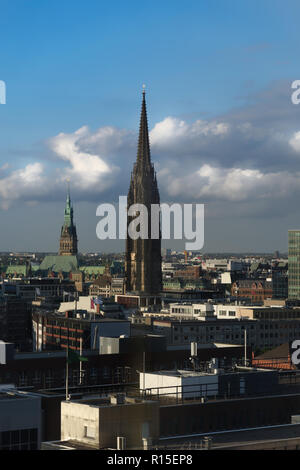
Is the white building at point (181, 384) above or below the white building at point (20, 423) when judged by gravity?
above

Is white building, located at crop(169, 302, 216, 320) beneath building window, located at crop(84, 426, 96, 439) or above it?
above

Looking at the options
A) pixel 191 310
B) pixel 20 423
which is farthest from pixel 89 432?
pixel 191 310

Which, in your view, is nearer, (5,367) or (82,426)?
(82,426)

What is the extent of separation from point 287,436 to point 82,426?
26.6 feet

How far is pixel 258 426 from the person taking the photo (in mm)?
42531

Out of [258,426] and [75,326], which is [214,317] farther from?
[258,426]

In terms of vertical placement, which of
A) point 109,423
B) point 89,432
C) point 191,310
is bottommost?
point 89,432

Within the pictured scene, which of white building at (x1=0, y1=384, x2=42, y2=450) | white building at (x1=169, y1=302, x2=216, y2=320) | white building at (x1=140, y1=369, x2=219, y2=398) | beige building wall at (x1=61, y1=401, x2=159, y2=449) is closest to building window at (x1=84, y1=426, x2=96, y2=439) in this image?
beige building wall at (x1=61, y1=401, x2=159, y2=449)

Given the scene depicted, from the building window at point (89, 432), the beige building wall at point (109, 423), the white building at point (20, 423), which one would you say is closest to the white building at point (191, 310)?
the white building at point (20, 423)

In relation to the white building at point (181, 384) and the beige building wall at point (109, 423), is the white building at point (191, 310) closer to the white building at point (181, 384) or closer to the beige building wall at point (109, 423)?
the white building at point (181, 384)

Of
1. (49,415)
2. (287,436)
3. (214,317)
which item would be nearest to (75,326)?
(214,317)

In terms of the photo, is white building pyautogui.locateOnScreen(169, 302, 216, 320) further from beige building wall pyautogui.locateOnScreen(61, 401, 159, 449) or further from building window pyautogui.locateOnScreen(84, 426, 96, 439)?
building window pyautogui.locateOnScreen(84, 426, 96, 439)

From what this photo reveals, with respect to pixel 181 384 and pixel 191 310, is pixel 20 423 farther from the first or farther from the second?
pixel 191 310

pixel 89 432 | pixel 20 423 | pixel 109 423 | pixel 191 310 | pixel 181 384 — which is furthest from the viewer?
pixel 191 310
